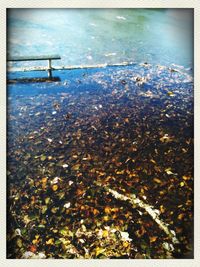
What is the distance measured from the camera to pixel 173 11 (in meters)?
4.68

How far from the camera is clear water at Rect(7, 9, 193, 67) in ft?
15.5

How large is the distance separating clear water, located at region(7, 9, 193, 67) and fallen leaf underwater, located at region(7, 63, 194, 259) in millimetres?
776

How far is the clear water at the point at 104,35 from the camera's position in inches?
186

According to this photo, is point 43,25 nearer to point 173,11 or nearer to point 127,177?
point 173,11

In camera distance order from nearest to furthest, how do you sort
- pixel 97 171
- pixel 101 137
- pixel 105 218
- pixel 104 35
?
pixel 105 218, pixel 97 171, pixel 101 137, pixel 104 35

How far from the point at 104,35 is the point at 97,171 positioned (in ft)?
10.5

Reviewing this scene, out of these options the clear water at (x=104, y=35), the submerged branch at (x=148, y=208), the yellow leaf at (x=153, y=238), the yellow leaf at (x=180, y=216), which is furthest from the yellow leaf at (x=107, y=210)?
the clear water at (x=104, y=35)

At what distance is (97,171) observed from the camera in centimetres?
426

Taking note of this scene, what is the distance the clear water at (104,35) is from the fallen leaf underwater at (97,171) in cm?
78

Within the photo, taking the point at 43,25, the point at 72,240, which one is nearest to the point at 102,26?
the point at 43,25

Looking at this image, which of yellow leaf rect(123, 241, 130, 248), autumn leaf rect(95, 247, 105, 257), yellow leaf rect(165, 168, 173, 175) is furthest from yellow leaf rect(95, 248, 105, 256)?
yellow leaf rect(165, 168, 173, 175)

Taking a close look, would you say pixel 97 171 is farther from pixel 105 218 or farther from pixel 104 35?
pixel 104 35

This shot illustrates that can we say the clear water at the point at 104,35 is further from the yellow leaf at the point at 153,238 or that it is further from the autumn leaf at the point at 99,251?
the autumn leaf at the point at 99,251

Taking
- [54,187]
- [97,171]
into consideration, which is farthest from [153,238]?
[54,187]
